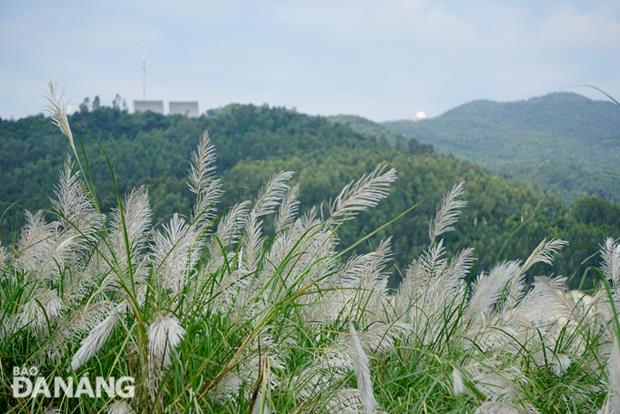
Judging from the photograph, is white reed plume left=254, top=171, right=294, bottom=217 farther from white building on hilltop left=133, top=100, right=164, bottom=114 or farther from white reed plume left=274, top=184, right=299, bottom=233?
white building on hilltop left=133, top=100, right=164, bottom=114

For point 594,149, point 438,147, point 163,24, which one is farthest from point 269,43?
point 594,149

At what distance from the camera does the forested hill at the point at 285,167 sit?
22094 millimetres

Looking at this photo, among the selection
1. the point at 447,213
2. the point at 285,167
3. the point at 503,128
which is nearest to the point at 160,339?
the point at 447,213

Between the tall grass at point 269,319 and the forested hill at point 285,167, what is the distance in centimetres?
1480

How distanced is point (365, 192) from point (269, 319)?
0.41 m

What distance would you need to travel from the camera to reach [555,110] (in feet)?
148

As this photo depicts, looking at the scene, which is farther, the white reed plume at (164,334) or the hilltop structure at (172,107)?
the hilltop structure at (172,107)

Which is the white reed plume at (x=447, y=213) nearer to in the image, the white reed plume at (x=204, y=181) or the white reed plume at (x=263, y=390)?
the white reed plume at (x=204, y=181)

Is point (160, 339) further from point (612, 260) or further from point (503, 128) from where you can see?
point (503, 128)

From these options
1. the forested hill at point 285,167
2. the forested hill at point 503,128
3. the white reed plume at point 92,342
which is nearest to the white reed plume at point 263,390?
the white reed plume at point 92,342

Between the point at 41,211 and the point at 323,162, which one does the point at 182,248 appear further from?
the point at 323,162

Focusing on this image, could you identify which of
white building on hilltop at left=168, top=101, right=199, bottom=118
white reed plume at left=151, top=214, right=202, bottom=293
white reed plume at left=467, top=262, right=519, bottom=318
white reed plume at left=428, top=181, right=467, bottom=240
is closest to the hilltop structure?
white building on hilltop at left=168, top=101, right=199, bottom=118

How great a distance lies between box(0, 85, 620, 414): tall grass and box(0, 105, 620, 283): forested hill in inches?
582

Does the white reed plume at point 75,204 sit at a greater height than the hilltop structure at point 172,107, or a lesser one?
lesser
